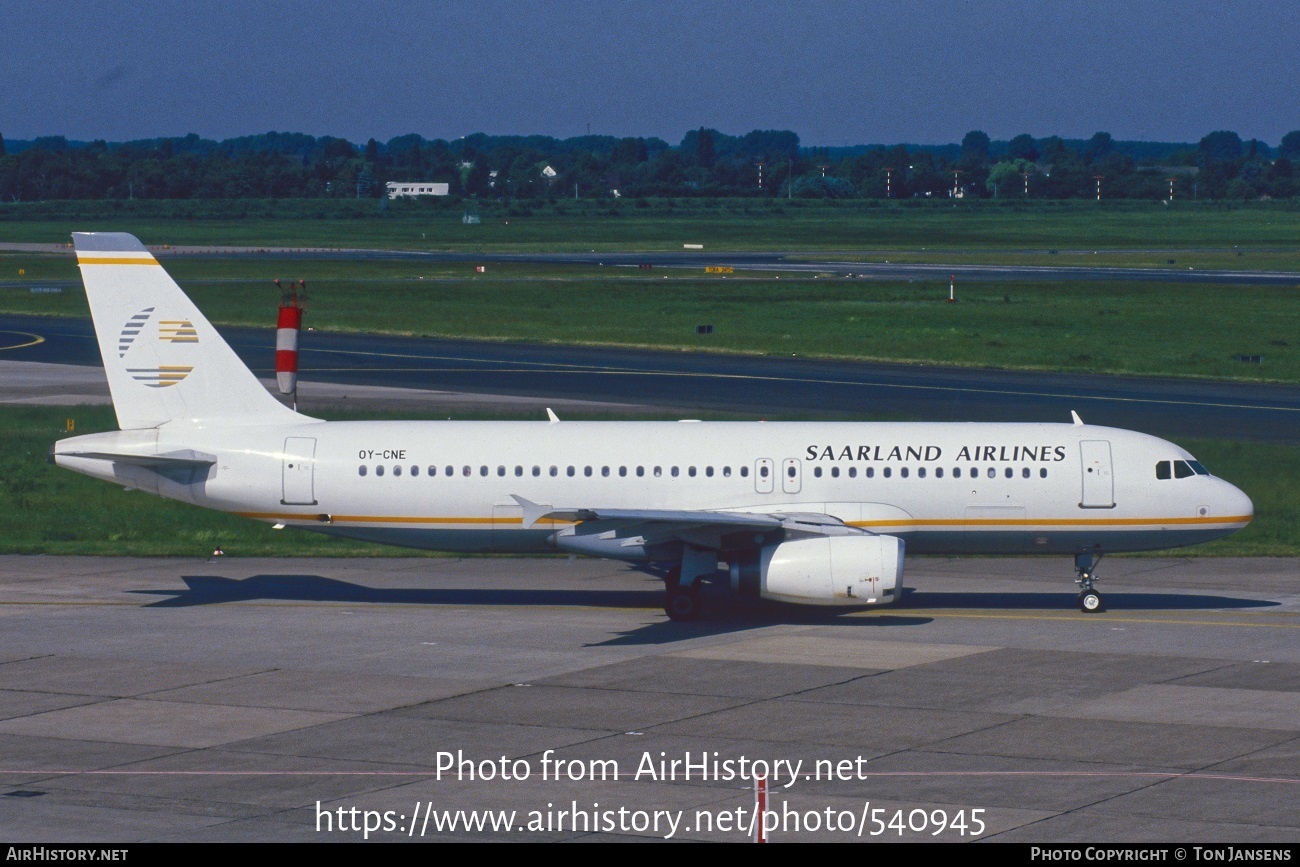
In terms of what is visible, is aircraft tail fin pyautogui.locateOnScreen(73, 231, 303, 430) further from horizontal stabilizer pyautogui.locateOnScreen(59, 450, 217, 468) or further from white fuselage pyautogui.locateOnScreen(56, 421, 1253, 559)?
horizontal stabilizer pyautogui.locateOnScreen(59, 450, 217, 468)

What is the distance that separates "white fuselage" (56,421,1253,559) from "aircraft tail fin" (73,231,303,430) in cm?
60

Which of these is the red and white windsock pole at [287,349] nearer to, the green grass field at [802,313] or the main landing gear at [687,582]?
the main landing gear at [687,582]

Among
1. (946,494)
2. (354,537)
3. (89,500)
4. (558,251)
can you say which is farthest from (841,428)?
(558,251)

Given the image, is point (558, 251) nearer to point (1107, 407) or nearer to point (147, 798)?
point (1107, 407)

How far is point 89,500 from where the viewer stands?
4731 cm

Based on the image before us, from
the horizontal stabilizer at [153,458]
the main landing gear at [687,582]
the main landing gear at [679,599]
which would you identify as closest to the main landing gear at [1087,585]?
the main landing gear at [687,582]

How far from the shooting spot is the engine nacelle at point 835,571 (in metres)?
31.8

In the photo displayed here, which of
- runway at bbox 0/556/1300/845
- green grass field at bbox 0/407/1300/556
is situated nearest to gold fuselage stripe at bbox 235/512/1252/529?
runway at bbox 0/556/1300/845

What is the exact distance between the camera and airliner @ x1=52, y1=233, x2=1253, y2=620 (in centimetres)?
3444

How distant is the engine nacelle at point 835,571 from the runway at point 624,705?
3.08 ft

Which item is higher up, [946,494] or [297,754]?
[946,494]

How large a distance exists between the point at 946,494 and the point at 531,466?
8579 millimetres

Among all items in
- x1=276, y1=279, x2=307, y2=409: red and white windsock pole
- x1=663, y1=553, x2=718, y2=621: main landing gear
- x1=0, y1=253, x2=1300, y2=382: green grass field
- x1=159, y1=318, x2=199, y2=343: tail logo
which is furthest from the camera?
x1=0, y1=253, x2=1300, y2=382: green grass field
